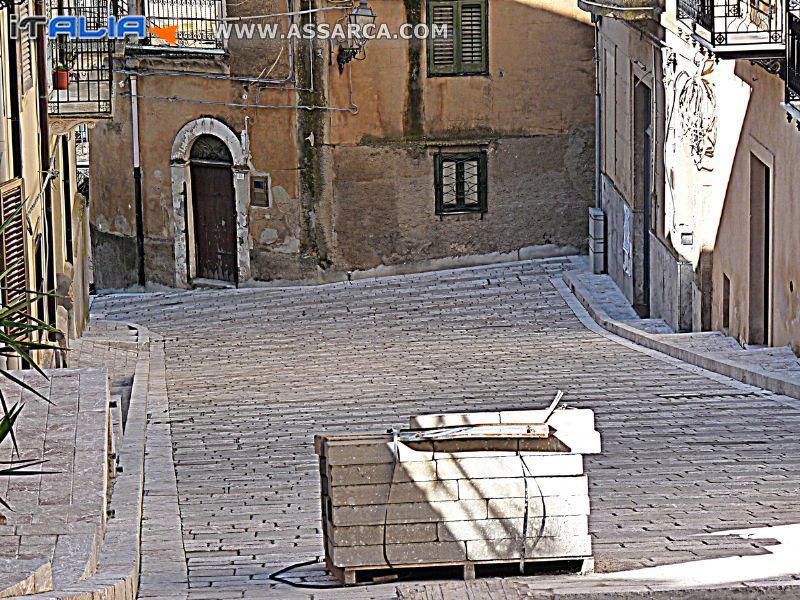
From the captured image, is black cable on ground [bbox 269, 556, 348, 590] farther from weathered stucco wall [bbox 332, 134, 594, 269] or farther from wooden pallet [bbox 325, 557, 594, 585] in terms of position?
weathered stucco wall [bbox 332, 134, 594, 269]

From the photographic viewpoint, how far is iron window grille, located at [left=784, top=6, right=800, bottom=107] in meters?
13.4

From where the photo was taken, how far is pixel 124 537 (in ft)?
26.2

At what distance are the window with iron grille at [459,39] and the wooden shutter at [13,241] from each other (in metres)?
11.8

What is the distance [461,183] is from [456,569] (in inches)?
732

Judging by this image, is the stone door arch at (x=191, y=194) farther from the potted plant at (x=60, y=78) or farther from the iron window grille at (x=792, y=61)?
the iron window grille at (x=792, y=61)

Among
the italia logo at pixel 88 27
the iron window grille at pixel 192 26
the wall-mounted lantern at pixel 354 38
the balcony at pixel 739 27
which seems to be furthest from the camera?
the iron window grille at pixel 192 26

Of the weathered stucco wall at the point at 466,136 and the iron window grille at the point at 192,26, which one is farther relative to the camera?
the weathered stucco wall at the point at 466,136

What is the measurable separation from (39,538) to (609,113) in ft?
58.1

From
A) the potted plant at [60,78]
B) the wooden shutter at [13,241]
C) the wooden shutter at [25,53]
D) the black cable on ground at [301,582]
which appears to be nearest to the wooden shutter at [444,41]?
the potted plant at [60,78]

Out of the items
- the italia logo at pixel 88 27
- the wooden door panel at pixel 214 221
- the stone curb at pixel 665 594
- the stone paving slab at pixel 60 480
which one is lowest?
the stone curb at pixel 665 594

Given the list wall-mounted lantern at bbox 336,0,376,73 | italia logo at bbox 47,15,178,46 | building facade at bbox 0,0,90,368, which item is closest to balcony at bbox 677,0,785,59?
italia logo at bbox 47,15,178,46

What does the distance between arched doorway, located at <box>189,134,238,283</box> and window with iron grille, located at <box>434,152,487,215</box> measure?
3541mm

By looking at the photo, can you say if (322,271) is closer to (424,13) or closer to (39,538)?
(424,13)

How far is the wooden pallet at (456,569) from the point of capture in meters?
7.04
